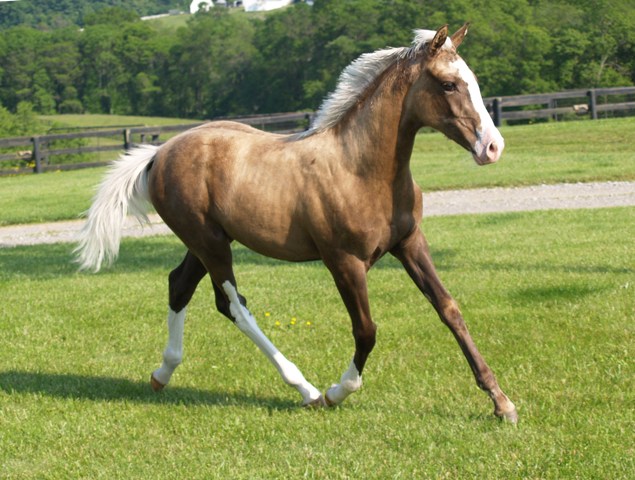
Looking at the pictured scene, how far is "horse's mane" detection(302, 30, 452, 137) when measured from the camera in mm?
5605

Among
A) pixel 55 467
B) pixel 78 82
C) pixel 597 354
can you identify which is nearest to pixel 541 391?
pixel 597 354

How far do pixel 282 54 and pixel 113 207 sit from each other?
59.8 meters

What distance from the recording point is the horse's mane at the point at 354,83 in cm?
561

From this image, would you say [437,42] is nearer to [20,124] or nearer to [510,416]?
[510,416]

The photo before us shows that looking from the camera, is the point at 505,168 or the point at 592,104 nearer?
the point at 505,168

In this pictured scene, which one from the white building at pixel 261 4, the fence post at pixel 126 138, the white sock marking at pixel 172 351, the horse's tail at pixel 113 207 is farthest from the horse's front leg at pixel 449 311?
the white building at pixel 261 4

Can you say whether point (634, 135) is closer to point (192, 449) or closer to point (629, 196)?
point (629, 196)

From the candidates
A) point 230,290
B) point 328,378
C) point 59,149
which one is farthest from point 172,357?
point 59,149

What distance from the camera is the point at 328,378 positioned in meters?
6.58

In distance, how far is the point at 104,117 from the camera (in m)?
75.0

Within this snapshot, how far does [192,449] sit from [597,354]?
290cm

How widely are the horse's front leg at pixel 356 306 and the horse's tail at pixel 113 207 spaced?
164 centimetres

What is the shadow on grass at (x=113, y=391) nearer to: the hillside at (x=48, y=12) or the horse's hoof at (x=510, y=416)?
the horse's hoof at (x=510, y=416)

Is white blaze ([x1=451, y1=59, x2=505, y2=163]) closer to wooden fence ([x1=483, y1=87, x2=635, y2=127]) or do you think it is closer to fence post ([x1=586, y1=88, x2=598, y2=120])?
wooden fence ([x1=483, y1=87, x2=635, y2=127])
